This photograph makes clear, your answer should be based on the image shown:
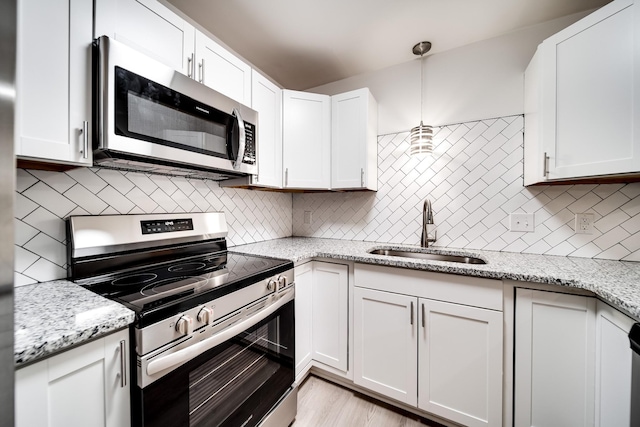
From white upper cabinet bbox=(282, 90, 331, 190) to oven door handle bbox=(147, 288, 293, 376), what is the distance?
101 cm

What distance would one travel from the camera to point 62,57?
0.87 metres

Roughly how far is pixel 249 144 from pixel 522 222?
1916 millimetres

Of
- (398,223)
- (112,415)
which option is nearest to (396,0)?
(398,223)

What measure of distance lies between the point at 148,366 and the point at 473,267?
4.79 ft

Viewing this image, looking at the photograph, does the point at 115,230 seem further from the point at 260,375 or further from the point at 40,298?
the point at 260,375

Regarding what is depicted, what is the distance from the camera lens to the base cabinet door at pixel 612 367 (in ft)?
3.03

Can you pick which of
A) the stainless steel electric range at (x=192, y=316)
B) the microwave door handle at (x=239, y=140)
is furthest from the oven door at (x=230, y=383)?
the microwave door handle at (x=239, y=140)

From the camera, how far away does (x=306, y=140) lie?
6.77 feet

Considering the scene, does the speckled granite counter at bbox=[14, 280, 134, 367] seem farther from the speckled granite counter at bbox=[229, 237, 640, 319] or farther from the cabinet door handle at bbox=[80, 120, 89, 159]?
the speckled granite counter at bbox=[229, 237, 640, 319]

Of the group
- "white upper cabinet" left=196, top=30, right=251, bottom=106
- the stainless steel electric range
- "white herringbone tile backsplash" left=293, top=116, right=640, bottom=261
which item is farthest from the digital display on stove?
"white herringbone tile backsplash" left=293, top=116, right=640, bottom=261

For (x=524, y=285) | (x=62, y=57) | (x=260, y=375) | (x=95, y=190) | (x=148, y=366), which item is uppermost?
(x=62, y=57)

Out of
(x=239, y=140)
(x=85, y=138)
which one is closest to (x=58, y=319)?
(x=85, y=138)

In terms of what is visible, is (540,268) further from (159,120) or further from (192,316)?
(159,120)

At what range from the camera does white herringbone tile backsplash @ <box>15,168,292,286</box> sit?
1007 mm
